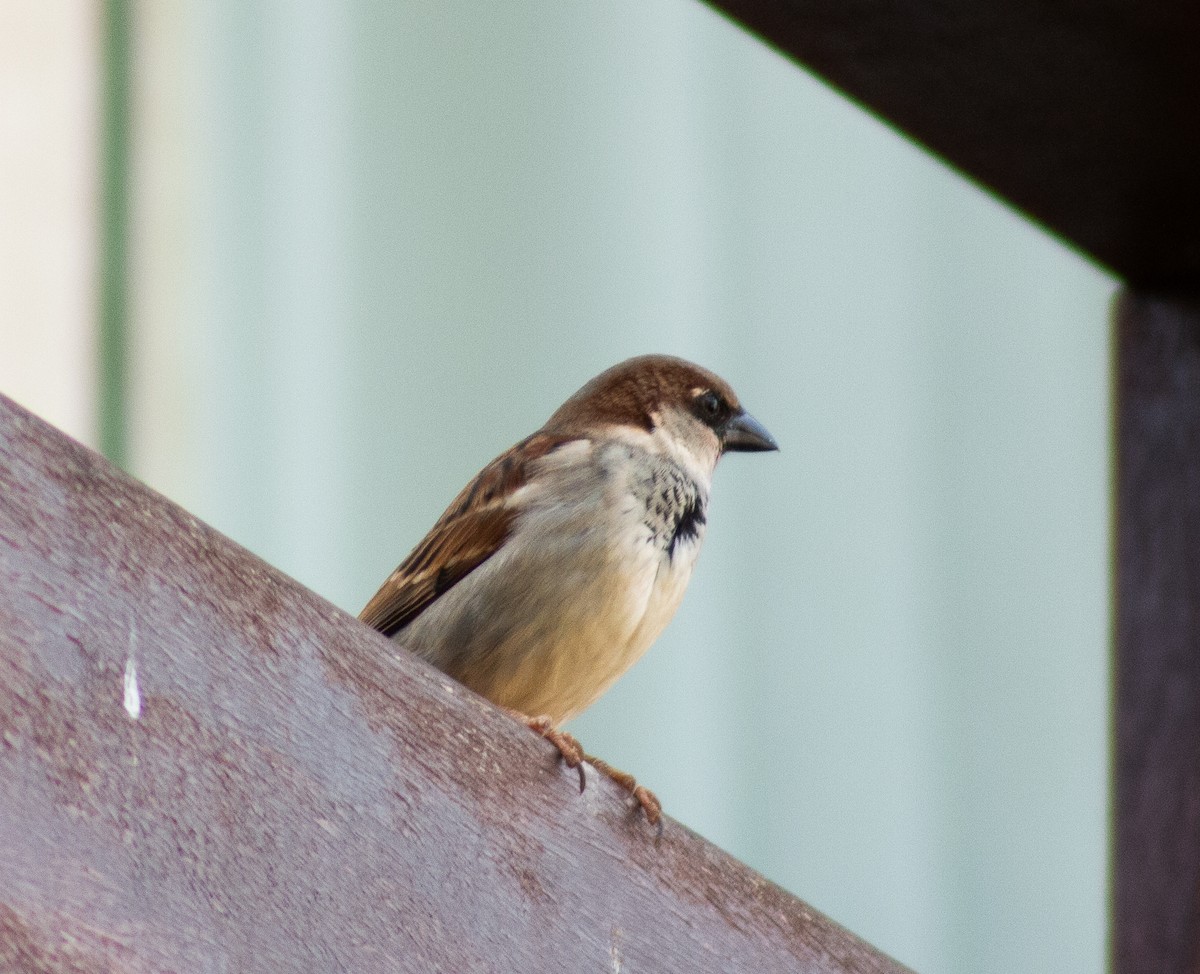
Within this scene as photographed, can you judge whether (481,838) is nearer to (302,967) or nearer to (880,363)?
(302,967)

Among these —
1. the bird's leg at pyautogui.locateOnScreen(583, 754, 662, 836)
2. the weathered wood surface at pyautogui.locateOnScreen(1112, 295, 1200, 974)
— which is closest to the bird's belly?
the weathered wood surface at pyautogui.locateOnScreen(1112, 295, 1200, 974)

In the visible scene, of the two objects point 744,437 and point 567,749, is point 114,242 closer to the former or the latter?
point 744,437

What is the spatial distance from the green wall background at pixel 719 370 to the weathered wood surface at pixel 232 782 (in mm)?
1781

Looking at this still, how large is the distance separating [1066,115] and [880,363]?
4.67 ft

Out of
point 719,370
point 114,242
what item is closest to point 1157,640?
point 719,370

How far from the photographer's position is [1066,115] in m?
1.72

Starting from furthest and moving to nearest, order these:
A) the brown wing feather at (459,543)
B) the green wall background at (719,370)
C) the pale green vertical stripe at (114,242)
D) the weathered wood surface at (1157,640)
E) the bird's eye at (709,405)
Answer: the pale green vertical stripe at (114,242), the green wall background at (719,370), the bird's eye at (709,405), the brown wing feather at (459,543), the weathered wood surface at (1157,640)

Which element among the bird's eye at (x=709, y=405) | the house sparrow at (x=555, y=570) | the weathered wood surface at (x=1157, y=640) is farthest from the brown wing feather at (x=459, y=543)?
the weathered wood surface at (x=1157, y=640)

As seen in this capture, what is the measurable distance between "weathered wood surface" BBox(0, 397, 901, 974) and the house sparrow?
0.75 m

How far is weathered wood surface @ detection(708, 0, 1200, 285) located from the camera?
159 cm

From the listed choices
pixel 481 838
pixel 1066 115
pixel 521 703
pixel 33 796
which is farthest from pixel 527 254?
pixel 33 796

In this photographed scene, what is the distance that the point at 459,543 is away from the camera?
2.24 m

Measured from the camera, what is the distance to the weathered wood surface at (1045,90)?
5.21 feet

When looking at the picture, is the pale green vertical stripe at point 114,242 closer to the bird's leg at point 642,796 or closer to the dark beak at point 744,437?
the dark beak at point 744,437
